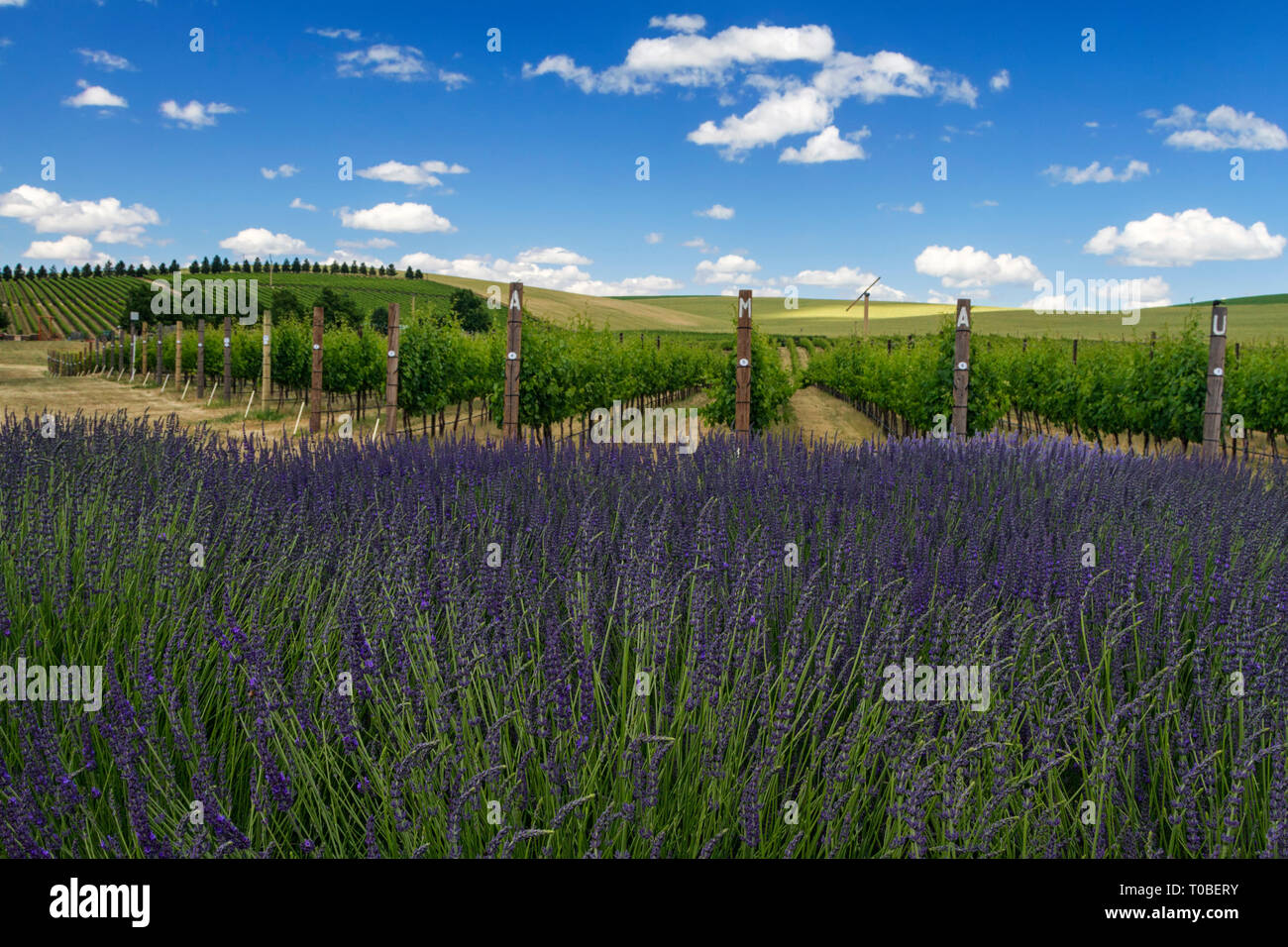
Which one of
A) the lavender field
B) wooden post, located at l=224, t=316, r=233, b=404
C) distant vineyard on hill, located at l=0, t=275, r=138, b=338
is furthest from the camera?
distant vineyard on hill, located at l=0, t=275, r=138, b=338

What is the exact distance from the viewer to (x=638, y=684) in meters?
2.09

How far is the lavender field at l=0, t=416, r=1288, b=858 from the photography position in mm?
1821

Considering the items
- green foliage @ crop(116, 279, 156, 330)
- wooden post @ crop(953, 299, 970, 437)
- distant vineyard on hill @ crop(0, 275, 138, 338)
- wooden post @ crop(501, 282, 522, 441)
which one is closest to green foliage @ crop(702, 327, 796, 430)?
wooden post @ crop(953, 299, 970, 437)

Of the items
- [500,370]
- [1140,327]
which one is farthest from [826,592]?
[1140,327]

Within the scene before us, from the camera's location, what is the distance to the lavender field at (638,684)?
5.98 ft

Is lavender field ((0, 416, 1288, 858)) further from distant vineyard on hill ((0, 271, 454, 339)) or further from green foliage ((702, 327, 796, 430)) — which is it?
distant vineyard on hill ((0, 271, 454, 339))

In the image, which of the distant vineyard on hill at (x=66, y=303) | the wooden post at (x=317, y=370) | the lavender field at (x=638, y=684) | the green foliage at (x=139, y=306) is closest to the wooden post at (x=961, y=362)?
the lavender field at (x=638, y=684)

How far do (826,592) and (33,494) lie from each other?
3.92 meters

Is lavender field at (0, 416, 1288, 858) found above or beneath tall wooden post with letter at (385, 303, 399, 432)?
beneath

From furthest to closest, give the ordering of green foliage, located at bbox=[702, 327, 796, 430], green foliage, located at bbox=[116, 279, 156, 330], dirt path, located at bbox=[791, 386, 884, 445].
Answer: green foliage, located at bbox=[116, 279, 156, 330], dirt path, located at bbox=[791, 386, 884, 445], green foliage, located at bbox=[702, 327, 796, 430]

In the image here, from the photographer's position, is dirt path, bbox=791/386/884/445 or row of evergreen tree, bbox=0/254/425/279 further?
row of evergreen tree, bbox=0/254/425/279

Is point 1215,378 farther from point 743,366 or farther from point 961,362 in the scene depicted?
point 743,366

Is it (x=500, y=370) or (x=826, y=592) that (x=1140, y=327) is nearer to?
(x=500, y=370)

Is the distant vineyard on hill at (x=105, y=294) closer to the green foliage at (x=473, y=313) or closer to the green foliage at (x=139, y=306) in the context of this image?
the green foliage at (x=139, y=306)
